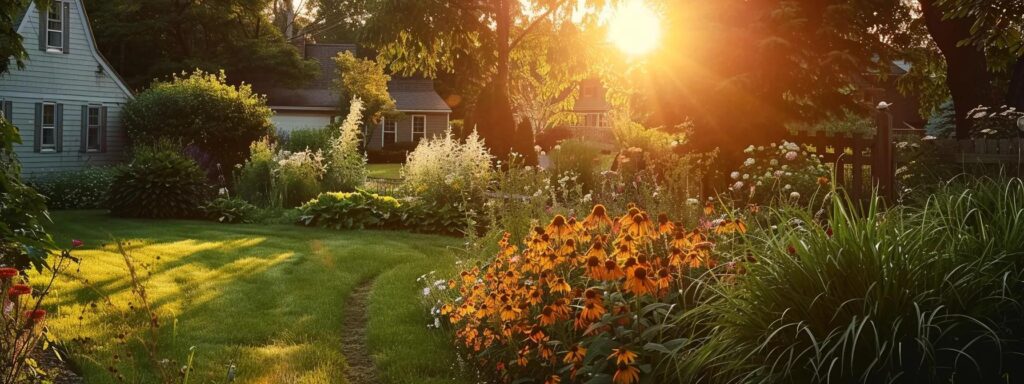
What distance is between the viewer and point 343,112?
3447 centimetres

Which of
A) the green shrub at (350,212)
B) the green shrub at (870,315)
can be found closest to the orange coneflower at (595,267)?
the green shrub at (870,315)

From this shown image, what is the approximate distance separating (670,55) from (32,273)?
28.8ft

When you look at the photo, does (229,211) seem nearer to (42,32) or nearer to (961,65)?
(42,32)

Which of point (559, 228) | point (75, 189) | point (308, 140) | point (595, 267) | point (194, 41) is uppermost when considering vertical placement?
point (194, 41)

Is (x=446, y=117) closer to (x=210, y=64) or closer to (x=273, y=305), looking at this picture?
(x=210, y=64)

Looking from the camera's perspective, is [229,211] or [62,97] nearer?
[229,211]

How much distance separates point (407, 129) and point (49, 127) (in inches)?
786

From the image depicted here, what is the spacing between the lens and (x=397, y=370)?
19.0ft

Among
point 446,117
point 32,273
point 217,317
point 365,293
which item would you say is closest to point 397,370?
point 217,317

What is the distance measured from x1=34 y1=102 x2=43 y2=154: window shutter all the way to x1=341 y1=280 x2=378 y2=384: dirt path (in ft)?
51.1

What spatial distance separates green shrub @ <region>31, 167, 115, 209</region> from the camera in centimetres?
1788

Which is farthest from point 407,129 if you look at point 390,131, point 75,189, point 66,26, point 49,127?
point 75,189

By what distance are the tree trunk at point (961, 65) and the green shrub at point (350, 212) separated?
999 cm

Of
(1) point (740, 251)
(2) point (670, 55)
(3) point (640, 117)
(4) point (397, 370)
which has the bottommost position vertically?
(4) point (397, 370)
